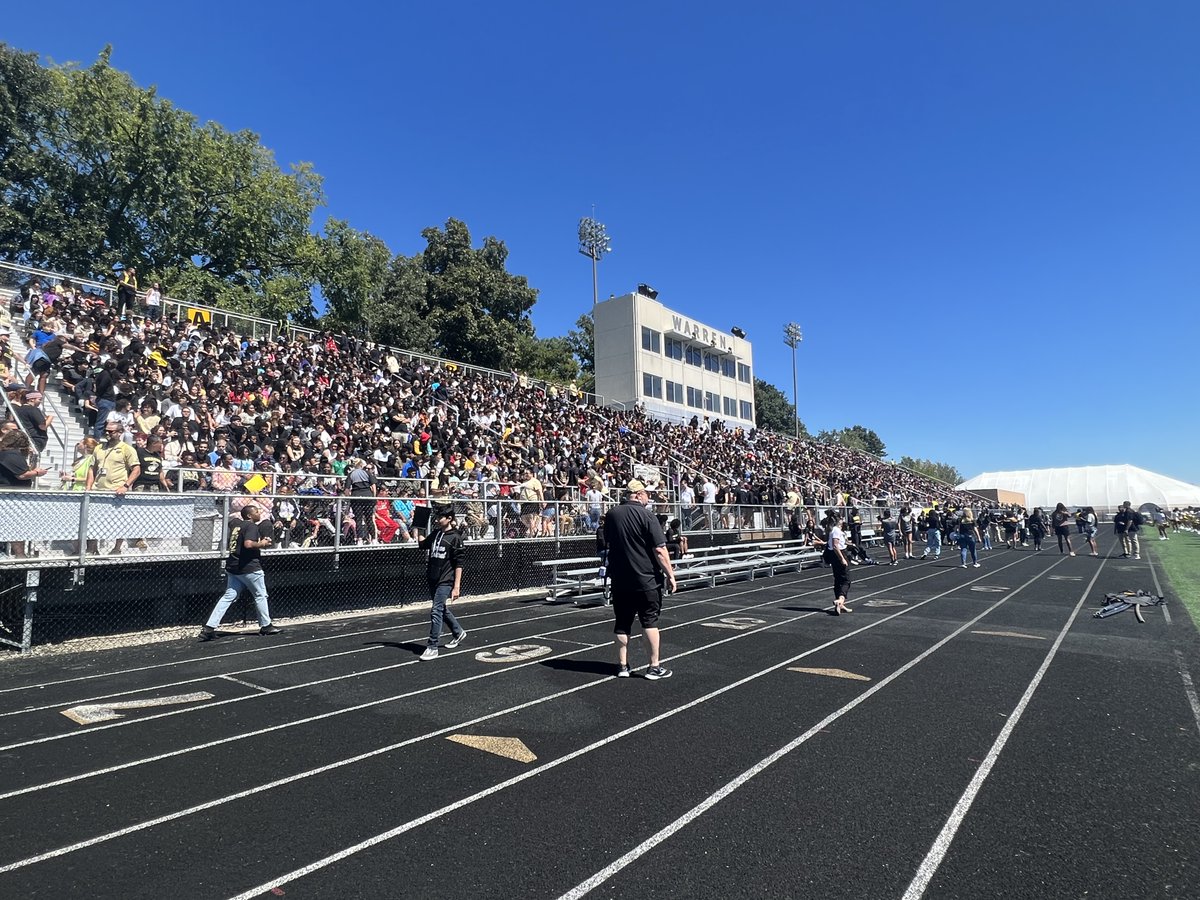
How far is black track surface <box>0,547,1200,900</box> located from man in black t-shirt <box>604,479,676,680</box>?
41 centimetres

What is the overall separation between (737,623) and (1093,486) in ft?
438

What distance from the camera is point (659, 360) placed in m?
45.5

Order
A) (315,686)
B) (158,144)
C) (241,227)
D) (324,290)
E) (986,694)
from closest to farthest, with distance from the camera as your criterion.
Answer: (986,694), (315,686), (158,144), (241,227), (324,290)

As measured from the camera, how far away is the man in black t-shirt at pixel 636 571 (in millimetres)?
6816

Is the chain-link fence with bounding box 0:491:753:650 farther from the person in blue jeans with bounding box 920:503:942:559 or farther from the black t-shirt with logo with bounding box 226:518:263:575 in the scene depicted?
the person in blue jeans with bounding box 920:503:942:559

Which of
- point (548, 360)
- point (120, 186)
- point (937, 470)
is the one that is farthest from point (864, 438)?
point (120, 186)

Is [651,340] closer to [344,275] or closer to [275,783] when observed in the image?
[344,275]

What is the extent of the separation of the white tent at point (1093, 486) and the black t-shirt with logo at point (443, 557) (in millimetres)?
115966

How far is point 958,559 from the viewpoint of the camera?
23156 millimetres

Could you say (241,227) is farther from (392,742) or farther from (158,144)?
(392,742)

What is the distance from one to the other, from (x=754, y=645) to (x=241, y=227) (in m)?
40.9

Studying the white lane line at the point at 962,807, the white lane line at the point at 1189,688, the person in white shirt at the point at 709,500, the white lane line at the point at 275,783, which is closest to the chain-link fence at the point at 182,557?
the white lane line at the point at 275,783

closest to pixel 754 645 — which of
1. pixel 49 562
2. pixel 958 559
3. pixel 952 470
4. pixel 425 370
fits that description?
pixel 49 562

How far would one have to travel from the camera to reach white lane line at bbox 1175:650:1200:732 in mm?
A: 5570
